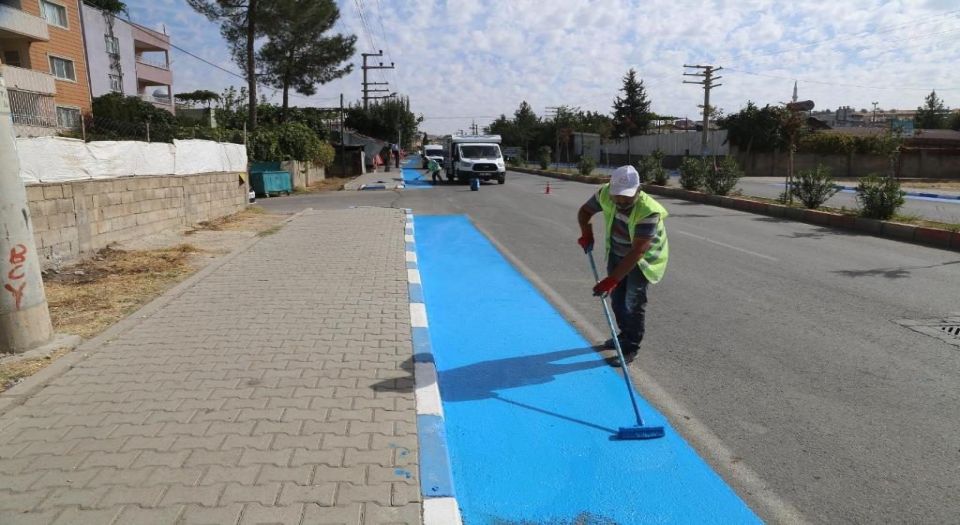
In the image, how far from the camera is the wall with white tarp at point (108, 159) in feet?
24.9

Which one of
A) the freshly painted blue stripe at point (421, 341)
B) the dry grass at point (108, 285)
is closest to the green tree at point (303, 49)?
the dry grass at point (108, 285)

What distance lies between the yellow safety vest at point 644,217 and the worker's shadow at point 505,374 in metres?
0.87

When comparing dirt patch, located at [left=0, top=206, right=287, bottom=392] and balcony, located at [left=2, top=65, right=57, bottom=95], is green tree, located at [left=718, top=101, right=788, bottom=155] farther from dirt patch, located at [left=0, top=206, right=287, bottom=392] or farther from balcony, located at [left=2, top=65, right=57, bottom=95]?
balcony, located at [left=2, top=65, right=57, bottom=95]

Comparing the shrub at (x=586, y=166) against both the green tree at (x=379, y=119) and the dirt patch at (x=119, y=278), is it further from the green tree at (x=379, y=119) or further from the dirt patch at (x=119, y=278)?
the green tree at (x=379, y=119)

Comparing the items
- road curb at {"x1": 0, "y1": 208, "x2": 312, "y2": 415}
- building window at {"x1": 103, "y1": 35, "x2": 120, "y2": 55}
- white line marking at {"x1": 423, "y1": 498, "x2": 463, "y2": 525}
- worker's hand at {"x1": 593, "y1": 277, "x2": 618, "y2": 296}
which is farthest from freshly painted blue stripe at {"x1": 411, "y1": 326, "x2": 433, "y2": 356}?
building window at {"x1": 103, "y1": 35, "x2": 120, "y2": 55}

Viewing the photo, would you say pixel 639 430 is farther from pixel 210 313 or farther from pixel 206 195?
pixel 206 195

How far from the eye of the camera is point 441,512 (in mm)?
2754

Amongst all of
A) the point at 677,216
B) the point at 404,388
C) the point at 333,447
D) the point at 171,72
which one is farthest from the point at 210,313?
the point at 171,72

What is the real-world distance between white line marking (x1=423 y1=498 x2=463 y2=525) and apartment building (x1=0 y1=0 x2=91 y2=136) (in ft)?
92.3

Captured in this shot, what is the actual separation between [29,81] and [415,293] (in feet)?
104

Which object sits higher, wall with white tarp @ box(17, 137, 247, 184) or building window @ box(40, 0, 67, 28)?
building window @ box(40, 0, 67, 28)

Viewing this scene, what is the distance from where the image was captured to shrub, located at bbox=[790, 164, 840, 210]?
15.1 meters

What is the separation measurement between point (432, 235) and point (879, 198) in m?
9.33

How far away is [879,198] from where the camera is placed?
1284cm
